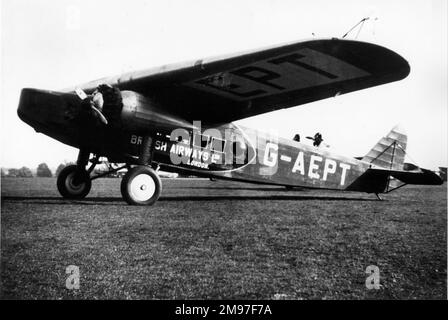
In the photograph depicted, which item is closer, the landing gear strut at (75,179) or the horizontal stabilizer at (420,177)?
the landing gear strut at (75,179)

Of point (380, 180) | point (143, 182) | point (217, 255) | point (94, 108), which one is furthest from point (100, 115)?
point (380, 180)

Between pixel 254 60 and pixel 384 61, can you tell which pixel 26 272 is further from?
pixel 384 61

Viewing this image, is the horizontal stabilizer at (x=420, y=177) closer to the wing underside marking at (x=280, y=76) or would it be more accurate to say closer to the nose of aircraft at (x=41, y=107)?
the wing underside marking at (x=280, y=76)

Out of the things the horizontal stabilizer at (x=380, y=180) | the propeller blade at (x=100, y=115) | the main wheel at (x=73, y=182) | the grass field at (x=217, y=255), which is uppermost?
the propeller blade at (x=100, y=115)

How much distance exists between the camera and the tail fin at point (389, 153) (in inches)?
408

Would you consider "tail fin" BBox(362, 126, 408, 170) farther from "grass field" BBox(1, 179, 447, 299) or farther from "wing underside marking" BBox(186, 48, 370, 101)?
"grass field" BBox(1, 179, 447, 299)

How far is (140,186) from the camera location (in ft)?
21.7

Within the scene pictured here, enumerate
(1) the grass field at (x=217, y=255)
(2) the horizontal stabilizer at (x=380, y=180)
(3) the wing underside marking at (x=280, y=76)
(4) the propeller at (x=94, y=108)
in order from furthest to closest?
1. (2) the horizontal stabilizer at (x=380, y=180)
2. (4) the propeller at (x=94, y=108)
3. (3) the wing underside marking at (x=280, y=76)
4. (1) the grass field at (x=217, y=255)

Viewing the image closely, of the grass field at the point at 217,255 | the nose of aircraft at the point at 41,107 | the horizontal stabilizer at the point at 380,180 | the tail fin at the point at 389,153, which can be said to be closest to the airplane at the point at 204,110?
the nose of aircraft at the point at 41,107

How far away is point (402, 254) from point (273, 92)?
410 cm

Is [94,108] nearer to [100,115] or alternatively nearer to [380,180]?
[100,115]

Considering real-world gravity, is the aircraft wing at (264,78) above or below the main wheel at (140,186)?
above

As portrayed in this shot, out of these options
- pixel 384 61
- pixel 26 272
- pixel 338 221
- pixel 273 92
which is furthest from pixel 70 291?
pixel 273 92

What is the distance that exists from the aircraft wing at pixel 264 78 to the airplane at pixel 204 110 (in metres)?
0.02
